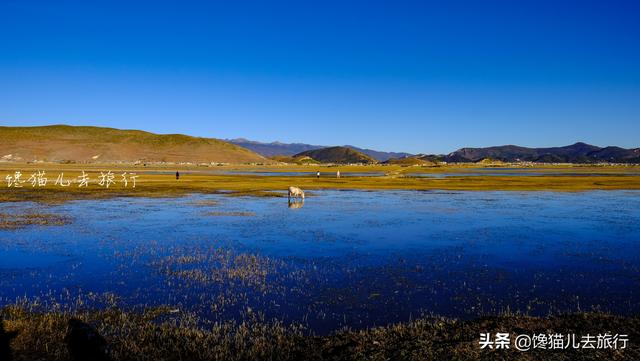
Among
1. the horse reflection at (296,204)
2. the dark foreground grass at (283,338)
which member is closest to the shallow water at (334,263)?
the dark foreground grass at (283,338)

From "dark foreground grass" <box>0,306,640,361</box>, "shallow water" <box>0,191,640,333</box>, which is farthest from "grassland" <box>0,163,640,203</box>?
"dark foreground grass" <box>0,306,640,361</box>

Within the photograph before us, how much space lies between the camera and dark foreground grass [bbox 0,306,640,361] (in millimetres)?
8312

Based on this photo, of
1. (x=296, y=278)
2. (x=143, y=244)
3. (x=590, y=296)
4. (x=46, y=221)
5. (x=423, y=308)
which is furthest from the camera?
(x=46, y=221)

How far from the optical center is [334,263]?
16.0m

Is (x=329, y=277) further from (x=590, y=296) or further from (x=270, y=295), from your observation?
(x=590, y=296)

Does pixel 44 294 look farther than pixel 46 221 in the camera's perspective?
No

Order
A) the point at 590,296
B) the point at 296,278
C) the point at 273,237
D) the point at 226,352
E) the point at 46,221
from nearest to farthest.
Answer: the point at 226,352
the point at 590,296
the point at 296,278
the point at 273,237
the point at 46,221

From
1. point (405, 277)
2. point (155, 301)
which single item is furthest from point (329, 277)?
point (155, 301)

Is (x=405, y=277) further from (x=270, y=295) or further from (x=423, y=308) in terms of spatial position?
(x=270, y=295)

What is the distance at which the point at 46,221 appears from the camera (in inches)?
990

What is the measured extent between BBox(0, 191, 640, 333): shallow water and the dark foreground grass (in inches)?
35.0

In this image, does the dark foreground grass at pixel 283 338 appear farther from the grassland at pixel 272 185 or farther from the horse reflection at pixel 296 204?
the grassland at pixel 272 185

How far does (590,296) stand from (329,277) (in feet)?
23.4

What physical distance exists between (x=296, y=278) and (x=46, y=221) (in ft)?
59.2
